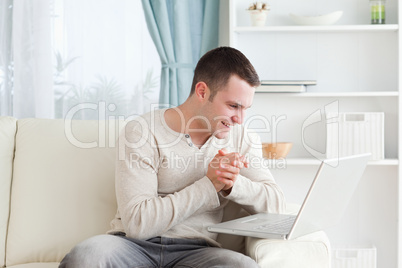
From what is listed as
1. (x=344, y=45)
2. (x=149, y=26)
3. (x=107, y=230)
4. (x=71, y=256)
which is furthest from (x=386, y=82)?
(x=71, y=256)

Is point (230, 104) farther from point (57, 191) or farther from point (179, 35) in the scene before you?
point (179, 35)

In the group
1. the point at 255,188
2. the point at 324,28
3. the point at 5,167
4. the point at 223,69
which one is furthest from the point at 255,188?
the point at 324,28

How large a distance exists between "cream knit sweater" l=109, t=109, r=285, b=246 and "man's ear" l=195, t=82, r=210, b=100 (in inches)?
6.0

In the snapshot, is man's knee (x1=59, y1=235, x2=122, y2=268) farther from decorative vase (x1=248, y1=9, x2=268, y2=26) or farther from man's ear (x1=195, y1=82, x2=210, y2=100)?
decorative vase (x1=248, y1=9, x2=268, y2=26)

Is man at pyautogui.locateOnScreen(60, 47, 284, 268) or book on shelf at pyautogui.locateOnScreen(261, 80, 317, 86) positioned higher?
book on shelf at pyautogui.locateOnScreen(261, 80, 317, 86)

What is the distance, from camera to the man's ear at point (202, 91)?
1.96m

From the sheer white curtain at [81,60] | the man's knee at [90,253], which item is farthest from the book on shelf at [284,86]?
the man's knee at [90,253]

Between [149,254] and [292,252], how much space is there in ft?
1.55

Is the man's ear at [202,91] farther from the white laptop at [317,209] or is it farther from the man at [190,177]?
the white laptop at [317,209]

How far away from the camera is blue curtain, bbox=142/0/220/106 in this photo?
3.11 m

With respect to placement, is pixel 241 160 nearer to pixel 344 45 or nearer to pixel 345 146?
pixel 345 146

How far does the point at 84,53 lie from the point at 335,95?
142 cm

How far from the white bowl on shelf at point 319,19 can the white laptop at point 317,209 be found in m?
1.32

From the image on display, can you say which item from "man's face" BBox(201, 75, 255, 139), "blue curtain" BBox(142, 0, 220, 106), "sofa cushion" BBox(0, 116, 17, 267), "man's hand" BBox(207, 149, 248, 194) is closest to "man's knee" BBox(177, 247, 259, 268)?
"man's hand" BBox(207, 149, 248, 194)
